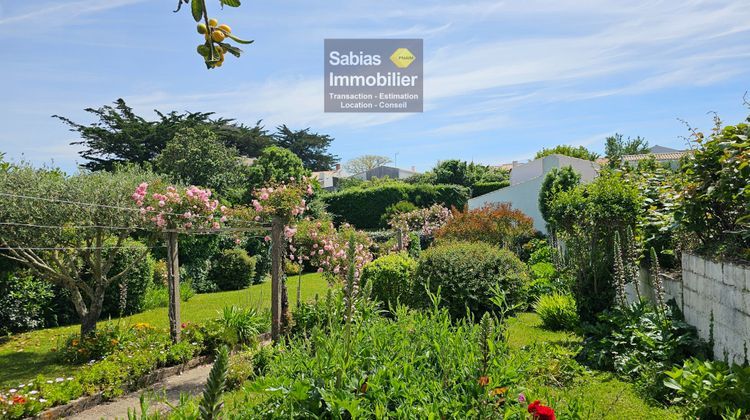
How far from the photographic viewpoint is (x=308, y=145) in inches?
1586

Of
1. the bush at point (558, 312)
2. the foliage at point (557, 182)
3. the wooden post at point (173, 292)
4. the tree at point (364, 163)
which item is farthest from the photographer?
the tree at point (364, 163)

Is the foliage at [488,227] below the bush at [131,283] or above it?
above

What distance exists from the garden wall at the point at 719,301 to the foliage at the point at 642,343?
201 millimetres

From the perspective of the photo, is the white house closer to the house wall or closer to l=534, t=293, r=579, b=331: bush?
l=534, t=293, r=579, b=331: bush

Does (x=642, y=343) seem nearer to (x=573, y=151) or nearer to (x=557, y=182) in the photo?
(x=557, y=182)

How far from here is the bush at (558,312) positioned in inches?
345

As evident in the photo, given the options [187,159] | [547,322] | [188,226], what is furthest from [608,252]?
[187,159]

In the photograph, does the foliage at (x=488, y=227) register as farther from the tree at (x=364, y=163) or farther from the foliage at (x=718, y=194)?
the tree at (x=364, y=163)

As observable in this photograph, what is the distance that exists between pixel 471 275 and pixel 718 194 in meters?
3.78

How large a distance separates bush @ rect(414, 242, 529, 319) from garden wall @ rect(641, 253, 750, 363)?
8.56 feet

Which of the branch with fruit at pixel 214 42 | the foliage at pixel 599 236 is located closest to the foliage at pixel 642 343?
the foliage at pixel 599 236

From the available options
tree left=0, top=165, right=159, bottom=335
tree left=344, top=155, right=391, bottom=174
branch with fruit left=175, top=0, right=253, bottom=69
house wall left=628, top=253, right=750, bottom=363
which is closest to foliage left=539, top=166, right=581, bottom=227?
house wall left=628, top=253, right=750, bottom=363

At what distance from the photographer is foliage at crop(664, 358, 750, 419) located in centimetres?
430

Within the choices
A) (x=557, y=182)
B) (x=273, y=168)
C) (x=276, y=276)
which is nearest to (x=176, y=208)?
(x=276, y=276)
